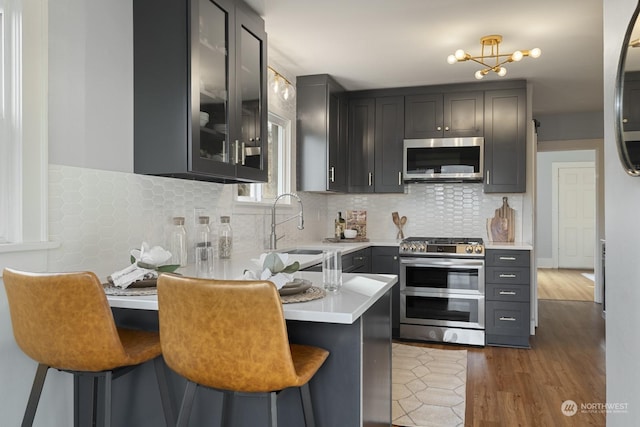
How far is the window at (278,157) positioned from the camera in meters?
4.10

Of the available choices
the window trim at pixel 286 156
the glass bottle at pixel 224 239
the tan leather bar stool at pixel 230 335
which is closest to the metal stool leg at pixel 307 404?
the tan leather bar stool at pixel 230 335

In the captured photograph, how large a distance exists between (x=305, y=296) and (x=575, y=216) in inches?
383

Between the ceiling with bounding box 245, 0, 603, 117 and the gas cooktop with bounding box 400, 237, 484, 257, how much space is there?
1579 mm

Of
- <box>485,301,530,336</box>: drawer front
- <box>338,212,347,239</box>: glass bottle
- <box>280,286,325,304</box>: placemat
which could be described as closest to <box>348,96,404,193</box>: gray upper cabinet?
<box>338,212,347,239</box>: glass bottle

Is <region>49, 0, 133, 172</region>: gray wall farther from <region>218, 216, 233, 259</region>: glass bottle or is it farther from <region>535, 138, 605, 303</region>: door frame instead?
<region>535, 138, 605, 303</region>: door frame

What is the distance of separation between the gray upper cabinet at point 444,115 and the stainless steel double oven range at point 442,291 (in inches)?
44.7

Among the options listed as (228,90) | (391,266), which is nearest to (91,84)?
(228,90)

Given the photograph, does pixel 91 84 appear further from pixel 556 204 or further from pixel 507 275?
pixel 556 204

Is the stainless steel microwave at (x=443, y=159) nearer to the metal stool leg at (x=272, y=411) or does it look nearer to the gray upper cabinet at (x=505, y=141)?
the gray upper cabinet at (x=505, y=141)

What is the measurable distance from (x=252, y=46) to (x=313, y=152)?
5.33 ft

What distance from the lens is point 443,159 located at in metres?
4.69

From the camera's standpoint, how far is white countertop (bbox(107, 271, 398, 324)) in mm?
1452

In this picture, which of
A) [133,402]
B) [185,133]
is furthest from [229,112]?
[133,402]

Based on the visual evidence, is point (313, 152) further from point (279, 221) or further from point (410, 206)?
point (410, 206)
